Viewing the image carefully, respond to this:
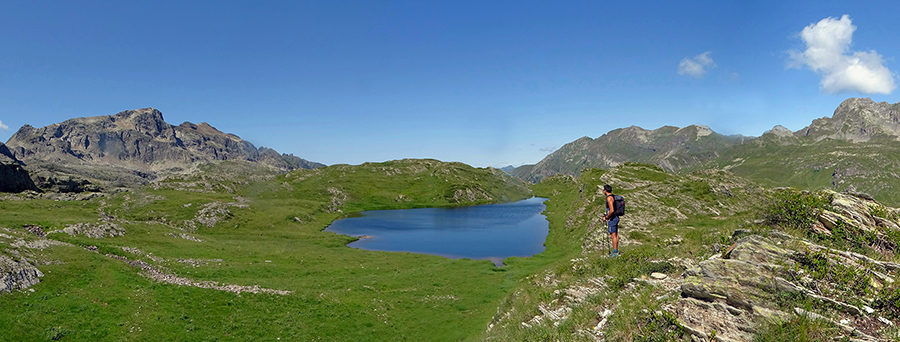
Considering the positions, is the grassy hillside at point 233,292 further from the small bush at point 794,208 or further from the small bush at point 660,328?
the small bush at point 794,208

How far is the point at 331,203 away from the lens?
18425 centimetres

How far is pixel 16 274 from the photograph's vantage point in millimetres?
29031

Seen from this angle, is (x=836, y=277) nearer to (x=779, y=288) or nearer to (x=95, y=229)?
(x=779, y=288)

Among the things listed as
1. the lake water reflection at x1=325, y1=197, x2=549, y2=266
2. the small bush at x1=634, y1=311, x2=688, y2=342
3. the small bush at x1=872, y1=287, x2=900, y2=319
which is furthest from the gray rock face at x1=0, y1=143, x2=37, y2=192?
the small bush at x1=872, y1=287, x2=900, y2=319

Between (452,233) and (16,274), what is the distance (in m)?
101

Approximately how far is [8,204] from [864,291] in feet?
465

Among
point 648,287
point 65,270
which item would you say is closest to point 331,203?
point 65,270

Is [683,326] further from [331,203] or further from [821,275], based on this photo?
Result: [331,203]

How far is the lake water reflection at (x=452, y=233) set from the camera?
90750 millimetres

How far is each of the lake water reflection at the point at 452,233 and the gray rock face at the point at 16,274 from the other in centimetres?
6430

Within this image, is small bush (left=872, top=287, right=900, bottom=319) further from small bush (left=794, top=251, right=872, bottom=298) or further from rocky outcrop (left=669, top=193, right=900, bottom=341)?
small bush (left=794, top=251, right=872, bottom=298)

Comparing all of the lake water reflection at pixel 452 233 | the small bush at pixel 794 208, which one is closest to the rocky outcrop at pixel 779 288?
the small bush at pixel 794 208

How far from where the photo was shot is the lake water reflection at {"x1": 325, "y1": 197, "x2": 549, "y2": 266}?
90.8m

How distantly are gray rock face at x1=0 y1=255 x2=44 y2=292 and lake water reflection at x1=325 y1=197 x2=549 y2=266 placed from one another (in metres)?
64.3
